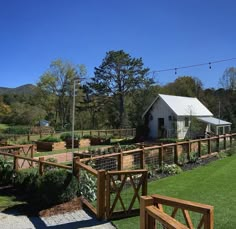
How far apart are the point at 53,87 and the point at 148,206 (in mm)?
50358

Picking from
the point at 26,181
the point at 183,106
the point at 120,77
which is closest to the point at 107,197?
the point at 26,181

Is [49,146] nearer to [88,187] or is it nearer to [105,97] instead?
[88,187]

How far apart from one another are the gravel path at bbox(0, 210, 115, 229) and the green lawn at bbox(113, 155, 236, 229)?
0.52 m

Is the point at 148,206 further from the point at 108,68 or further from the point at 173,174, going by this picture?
the point at 108,68

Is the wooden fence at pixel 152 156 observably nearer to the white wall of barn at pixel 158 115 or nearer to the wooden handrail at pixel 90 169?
the wooden handrail at pixel 90 169

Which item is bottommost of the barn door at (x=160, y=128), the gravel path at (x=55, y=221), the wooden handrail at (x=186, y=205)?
the gravel path at (x=55, y=221)

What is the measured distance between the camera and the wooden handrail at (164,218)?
3.55 metres

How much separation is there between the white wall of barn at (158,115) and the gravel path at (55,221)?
26666 mm

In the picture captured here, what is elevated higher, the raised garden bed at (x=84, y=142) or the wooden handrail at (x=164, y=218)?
the wooden handrail at (x=164, y=218)

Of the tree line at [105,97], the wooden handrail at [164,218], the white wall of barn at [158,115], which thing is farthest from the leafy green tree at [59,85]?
the wooden handrail at [164,218]

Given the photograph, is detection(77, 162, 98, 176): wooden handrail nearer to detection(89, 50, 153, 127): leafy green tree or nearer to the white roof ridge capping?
the white roof ridge capping

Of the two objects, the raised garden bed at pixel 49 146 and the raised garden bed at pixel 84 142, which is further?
the raised garden bed at pixel 84 142

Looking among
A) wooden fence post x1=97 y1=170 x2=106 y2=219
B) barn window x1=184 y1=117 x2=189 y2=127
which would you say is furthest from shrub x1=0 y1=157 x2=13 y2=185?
barn window x1=184 y1=117 x2=189 y2=127

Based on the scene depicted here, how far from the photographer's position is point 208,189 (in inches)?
383
